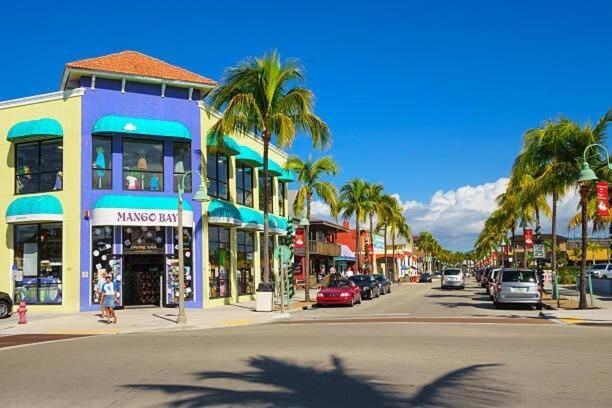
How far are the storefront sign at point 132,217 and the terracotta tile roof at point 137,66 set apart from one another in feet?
19.5

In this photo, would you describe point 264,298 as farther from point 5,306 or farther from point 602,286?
point 602,286

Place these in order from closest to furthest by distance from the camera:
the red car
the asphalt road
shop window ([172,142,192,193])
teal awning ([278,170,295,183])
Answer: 1. the asphalt road
2. shop window ([172,142,192,193])
3. the red car
4. teal awning ([278,170,295,183])

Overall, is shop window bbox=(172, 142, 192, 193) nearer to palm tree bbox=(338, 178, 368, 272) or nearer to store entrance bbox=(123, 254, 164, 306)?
store entrance bbox=(123, 254, 164, 306)

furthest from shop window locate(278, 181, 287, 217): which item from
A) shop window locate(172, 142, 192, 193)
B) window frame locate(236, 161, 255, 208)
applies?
shop window locate(172, 142, 192, 193)

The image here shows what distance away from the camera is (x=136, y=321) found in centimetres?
2366

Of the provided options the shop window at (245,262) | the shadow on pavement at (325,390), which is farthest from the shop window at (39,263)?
the shadow on pavement at (325,390)

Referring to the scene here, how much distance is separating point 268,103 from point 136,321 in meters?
10.4

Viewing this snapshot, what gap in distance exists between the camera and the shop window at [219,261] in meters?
31.0

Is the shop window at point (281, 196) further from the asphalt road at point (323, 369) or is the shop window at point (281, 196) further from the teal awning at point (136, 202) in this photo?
the asphalt road at point (323, 369)

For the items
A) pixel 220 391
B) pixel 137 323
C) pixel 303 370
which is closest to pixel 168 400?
pixel 220 391

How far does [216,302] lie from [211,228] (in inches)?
137

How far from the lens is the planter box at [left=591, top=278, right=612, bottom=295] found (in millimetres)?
38219

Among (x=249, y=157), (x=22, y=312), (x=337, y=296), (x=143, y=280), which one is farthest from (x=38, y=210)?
(x=337, y=296)

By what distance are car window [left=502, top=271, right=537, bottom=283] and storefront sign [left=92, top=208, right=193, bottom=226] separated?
14.4 meters
